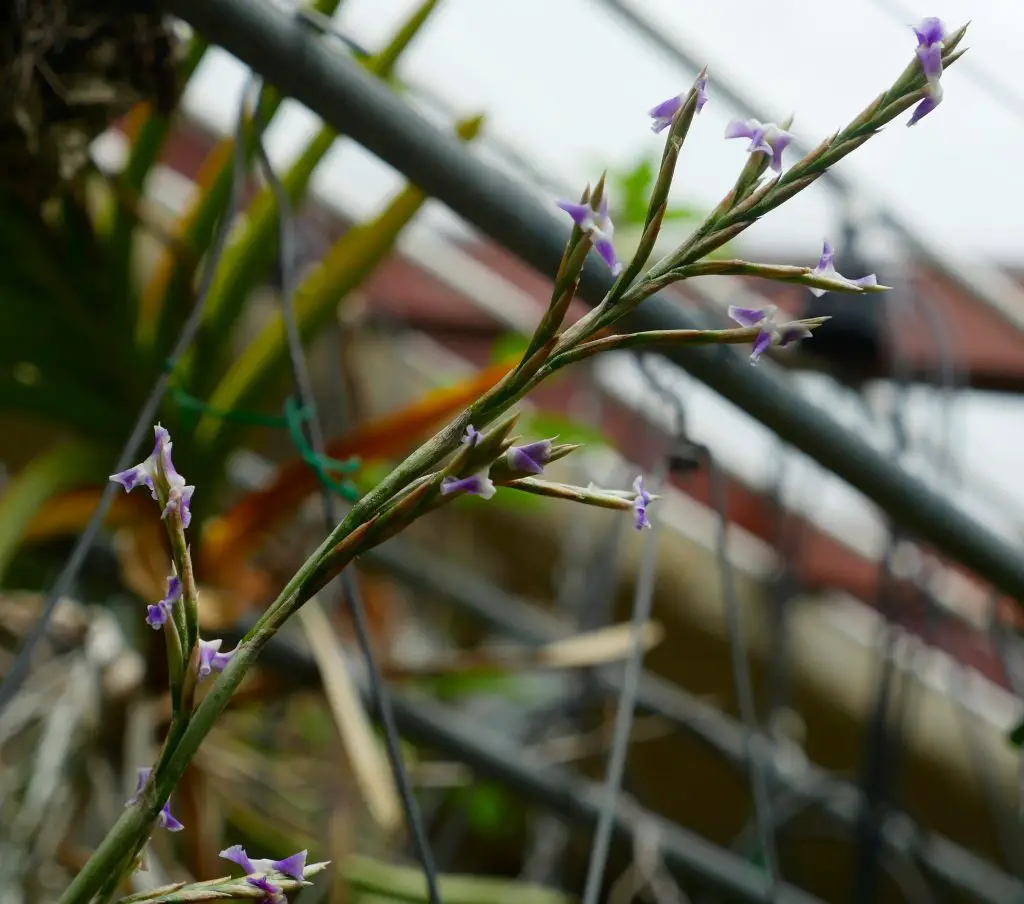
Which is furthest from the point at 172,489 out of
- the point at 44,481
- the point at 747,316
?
the point at 44,481

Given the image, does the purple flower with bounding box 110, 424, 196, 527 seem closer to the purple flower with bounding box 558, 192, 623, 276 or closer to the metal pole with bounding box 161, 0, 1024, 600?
the purple flower with bounding box 558, 192, 623, 276

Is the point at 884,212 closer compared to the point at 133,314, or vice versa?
the point at 133,314

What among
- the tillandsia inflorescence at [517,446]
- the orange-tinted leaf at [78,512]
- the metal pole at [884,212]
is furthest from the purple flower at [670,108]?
the metal pole at [884,212]

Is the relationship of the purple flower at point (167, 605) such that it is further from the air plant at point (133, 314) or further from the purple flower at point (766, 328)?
the air plant at point (133, 314)

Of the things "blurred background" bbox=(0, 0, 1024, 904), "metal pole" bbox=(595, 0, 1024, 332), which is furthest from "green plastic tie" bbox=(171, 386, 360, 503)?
"metal pole" bbox=(595, 0, 1024, 332)

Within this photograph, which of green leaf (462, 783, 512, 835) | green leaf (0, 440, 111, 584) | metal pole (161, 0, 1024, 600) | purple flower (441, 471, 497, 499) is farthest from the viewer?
green leaf (462, 783, 512, 835)

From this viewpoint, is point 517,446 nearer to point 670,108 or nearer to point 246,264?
point 670,108
